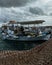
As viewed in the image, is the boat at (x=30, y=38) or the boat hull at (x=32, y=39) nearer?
the boat hull at (x=32, y=39)

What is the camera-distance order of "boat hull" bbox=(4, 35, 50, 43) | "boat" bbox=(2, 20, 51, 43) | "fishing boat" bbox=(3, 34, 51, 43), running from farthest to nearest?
"boat" bbox=(2, 20, 51, 43) → "fishing boat" bbox=(3, 34, 51, 43) → "boat hull" bbox=(4, 35, 50, 43)

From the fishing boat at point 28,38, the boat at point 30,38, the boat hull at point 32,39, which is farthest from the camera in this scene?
the boat at point 30,38

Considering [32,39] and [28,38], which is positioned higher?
[28,38]

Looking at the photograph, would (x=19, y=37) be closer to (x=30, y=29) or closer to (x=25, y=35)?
(x=25, y=35)

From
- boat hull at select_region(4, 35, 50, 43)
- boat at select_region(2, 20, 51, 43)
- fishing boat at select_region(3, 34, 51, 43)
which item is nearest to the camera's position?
boat hull at select_region(4, 35, 50, 43)

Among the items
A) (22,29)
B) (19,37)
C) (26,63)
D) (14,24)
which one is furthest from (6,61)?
→ (14,24)

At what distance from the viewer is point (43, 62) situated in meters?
9.82

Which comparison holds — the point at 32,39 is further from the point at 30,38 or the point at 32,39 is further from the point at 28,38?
the point at 28,38

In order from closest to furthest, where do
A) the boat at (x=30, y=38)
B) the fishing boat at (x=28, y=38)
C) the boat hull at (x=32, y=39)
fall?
the boat hull at (x=32, y=39), the fishing boat at (x=28, y=38), the boat at (x=30, y=38)

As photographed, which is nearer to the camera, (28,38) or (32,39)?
(32,39)

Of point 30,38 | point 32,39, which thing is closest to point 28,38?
point 30,38

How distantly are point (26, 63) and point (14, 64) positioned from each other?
1.67 feet

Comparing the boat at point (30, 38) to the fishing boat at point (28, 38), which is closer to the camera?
the fishing boat at point (28, 38)

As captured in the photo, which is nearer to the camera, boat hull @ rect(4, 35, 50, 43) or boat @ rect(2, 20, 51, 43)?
boat hull @ rect(4, 35, 50, 43)
